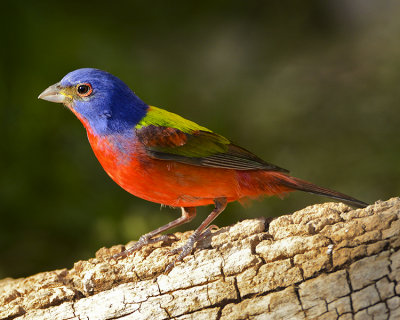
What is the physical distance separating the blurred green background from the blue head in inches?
63.3

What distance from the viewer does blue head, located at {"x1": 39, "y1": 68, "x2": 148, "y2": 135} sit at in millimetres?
4403

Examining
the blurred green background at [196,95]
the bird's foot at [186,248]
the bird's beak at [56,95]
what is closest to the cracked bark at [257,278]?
the bird's foot at [186,248]

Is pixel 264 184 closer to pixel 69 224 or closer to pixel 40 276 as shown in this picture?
pixel 40 276

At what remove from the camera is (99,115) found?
4426 mm

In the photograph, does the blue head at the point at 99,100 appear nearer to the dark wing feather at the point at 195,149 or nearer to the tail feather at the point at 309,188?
the dark wing feather at the point at 195,149

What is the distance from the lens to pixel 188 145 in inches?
174

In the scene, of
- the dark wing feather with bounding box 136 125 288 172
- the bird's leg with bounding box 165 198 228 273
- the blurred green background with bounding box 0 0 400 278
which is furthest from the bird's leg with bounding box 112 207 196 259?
the blurred green background with bounding box 0 0 400 278

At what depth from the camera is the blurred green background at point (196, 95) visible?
596 centimetres

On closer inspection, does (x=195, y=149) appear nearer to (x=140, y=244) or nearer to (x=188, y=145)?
(x=188, y=145)

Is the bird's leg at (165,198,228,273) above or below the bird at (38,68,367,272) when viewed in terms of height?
below

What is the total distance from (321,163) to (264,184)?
7.92ft

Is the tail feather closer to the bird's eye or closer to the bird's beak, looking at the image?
the bird's eye

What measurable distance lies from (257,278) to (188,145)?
1.20 m

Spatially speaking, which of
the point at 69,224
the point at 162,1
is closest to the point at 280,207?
the point at 69,224
